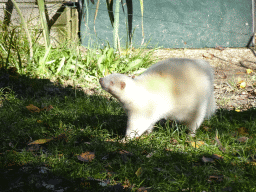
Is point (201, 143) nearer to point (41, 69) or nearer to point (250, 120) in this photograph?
point (250, 120)

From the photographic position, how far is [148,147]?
8.46ft

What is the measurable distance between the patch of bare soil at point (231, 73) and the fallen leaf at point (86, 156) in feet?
7.64

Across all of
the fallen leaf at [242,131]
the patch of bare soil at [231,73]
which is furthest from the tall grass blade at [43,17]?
the fallen leaf at [242,131]

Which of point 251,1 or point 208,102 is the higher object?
point 251,1

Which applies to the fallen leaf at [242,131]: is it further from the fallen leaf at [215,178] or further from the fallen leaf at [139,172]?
the fallen leaf at [139,172]

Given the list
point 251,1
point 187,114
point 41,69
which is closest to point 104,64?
point 41,69

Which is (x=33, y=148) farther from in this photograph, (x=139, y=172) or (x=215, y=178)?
(x=215, y=178)

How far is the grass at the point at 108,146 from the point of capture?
79.4 inches

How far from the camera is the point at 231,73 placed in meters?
5.41

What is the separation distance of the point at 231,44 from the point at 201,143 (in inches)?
198

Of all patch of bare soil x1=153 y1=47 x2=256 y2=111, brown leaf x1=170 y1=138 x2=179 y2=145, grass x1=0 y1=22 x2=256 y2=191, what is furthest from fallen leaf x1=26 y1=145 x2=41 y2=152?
patch of bare soil x1=153 y1=47 x2=256 y2=111

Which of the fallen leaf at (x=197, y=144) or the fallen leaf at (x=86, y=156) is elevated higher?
the fallen leaf at (x=86, y=156)

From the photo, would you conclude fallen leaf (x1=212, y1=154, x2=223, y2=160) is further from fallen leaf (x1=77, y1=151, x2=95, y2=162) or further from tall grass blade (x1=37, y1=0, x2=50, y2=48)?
tall grass blade (x1=37, y1=0, x2=50, y2=48)

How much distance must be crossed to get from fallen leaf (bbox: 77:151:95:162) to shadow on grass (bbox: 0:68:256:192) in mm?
33
